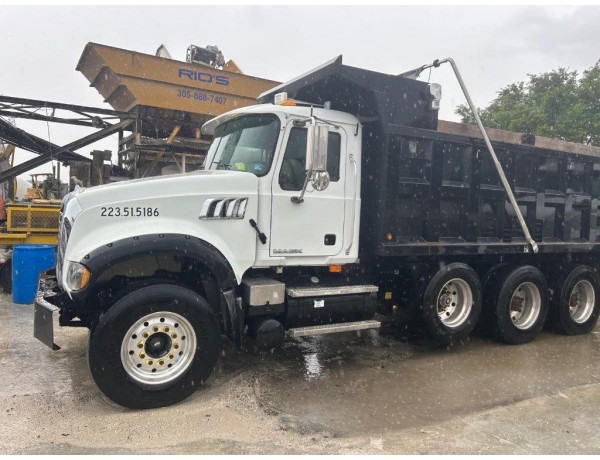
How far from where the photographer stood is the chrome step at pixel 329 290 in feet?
15.9

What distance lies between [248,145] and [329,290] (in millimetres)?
1743

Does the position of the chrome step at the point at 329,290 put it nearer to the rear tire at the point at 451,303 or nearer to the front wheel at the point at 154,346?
the rear tire at the point at 451,303

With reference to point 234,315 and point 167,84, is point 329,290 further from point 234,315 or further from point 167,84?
point 167,84

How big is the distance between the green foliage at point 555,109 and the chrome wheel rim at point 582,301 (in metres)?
16.3

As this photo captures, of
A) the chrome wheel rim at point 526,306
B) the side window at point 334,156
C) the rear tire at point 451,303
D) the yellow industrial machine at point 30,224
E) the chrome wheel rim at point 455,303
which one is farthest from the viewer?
the yellow industrial machine at point 30,224

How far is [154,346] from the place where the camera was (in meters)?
4.18

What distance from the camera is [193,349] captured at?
430 cm

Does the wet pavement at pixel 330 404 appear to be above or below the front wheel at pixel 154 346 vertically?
below

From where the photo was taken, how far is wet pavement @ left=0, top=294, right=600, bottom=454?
3.58 m

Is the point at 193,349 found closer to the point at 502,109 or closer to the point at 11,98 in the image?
the point at 11,98

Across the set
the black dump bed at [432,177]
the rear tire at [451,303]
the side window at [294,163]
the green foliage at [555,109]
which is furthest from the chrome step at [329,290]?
the green foliage at [555,109]

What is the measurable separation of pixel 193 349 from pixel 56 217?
20.0ft

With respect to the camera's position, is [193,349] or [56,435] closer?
[56,435]

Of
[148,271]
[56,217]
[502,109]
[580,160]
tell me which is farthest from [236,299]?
[502,109]
